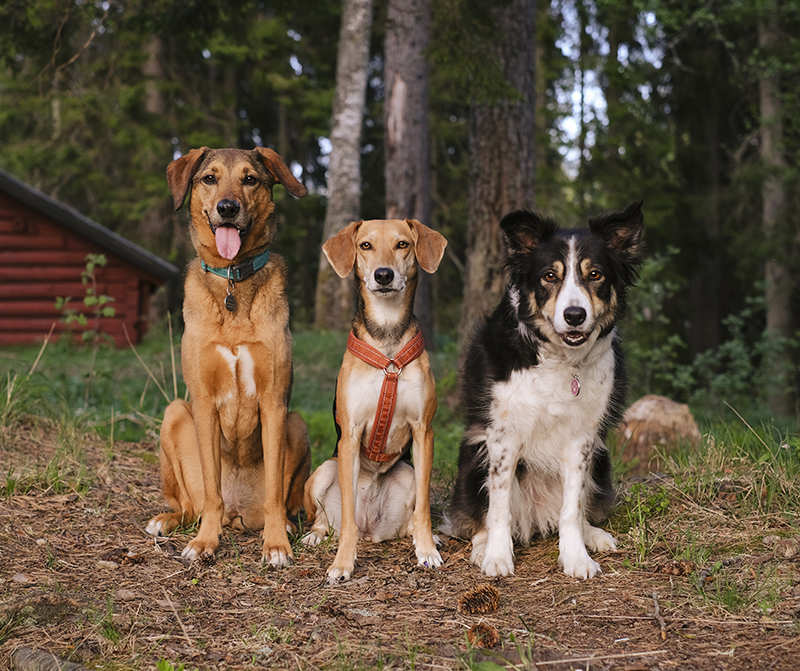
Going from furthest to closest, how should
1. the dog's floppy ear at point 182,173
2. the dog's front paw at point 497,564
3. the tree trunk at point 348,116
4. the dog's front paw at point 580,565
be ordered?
the tree trunk at point 348,116
the dog's floppy ear at point 182,173
the dog's front paw at point 497,564
the dog's front paw at point 580,565

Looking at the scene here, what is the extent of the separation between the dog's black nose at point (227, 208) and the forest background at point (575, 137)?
5757mm

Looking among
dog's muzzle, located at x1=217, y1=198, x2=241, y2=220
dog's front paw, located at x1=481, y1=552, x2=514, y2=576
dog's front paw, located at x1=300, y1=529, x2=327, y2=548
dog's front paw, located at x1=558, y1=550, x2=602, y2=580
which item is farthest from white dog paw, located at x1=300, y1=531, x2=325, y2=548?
dog's muzzle, located at x1=217, y1=198, x2=241, y2=220

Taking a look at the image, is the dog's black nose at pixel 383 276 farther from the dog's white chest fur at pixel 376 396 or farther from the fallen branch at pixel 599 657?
the fallen branch at pixel 599 657

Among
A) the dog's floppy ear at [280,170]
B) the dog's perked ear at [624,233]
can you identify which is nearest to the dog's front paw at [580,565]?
the dog's perked ear at [624,233]

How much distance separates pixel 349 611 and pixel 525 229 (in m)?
2.12

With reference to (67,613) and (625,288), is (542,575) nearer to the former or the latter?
(625,288)

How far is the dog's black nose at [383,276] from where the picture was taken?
3.65 metres

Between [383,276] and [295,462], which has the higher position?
[383,276]

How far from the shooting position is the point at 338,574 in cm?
349

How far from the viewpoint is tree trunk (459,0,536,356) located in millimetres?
7035

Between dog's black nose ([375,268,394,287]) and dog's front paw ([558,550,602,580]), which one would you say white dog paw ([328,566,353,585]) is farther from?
dog's black nose ([375,268,394,287])

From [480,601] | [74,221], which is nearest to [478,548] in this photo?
[480,601]

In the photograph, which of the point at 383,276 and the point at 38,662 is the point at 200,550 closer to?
the point at 38,662

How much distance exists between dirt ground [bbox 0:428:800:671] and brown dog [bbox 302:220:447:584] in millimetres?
360
